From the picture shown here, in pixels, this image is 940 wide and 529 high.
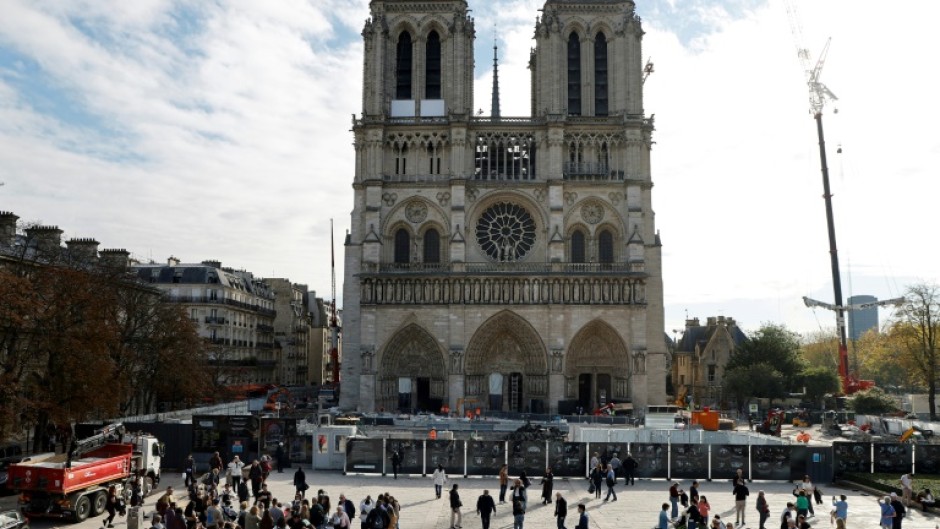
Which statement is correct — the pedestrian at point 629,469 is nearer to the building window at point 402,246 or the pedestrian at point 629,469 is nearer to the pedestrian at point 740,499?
the pedestrian at point 740,499

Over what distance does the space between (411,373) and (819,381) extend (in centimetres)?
2781

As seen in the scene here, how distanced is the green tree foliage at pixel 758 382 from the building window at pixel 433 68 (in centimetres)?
2722

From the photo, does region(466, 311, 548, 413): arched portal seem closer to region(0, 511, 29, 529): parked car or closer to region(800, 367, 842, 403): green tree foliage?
region(800, 367, 842, 403): green tree foliage

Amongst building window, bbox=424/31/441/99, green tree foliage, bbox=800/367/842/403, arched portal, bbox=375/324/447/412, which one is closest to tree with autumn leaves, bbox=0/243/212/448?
arched portal, bbox=375/324/447/412

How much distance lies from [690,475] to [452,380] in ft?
76.5

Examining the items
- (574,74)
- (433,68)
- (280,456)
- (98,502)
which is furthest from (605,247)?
(98,502)

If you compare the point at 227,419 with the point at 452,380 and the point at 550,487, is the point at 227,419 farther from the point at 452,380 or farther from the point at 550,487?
the point at 452,380

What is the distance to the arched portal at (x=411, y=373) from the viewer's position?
5259 cm

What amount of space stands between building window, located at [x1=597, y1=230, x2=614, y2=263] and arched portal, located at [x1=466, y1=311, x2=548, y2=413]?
22.6 feet

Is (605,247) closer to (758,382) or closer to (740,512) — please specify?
(758,382)

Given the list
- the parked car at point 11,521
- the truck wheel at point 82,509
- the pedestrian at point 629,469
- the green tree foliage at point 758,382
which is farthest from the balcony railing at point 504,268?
the parked car at point 11,521

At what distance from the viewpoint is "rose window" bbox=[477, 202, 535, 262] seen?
54.2m

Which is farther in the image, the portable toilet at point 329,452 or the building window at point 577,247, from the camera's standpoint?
the building window at point 577,247

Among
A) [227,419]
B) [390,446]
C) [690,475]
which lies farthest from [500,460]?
[227,419]
